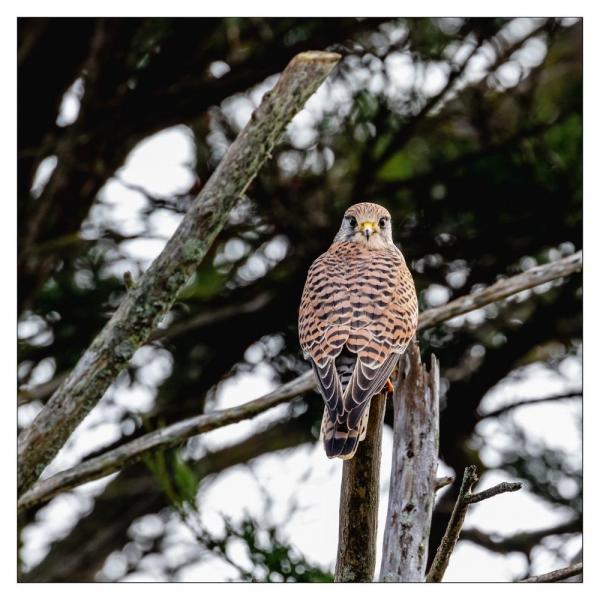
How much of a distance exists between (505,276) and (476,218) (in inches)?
14.0

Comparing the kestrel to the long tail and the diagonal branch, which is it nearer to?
the long tail

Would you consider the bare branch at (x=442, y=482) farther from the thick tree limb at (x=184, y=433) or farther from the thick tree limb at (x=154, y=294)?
the thick tree limb at (x=154, y=294)

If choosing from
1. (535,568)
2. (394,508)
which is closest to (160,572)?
(535,568)

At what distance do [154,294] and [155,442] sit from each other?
0.61m

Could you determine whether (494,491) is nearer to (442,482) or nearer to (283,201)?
(442,482)

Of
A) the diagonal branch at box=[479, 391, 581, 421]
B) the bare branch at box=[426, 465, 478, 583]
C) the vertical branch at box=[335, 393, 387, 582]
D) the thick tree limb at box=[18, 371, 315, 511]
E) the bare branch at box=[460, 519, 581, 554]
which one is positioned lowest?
the bare branch at box=[426, 465, 478, 583]

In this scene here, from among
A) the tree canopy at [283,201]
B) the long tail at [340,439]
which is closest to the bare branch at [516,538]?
the tree canopy at [283,201]

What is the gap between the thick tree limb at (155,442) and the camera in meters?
3.51

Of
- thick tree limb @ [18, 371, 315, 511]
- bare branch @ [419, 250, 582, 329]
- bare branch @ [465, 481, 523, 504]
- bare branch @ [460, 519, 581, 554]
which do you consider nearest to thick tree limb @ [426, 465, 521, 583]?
bare branch @ [465, 481, 523, 504]

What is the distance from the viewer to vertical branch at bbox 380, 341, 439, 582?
292cm

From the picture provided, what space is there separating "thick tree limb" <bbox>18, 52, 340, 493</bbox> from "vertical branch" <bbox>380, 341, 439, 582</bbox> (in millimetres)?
847

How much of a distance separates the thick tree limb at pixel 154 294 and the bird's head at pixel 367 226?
0.48m

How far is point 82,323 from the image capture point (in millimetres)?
5004

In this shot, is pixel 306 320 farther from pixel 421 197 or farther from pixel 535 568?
pixel 421 197
